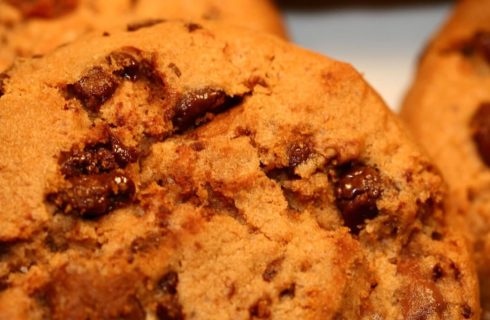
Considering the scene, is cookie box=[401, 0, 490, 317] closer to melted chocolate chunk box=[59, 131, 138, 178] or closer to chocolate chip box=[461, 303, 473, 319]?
chocolate chip box=[461, 303, 473, 319]

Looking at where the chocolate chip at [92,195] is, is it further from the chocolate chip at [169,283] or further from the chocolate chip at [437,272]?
the chocolate chip at [437,272]

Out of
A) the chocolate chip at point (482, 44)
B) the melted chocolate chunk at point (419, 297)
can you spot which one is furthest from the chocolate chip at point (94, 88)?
the chocolate chip at point (482, 44)

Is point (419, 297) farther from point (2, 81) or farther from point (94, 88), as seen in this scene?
point (2, 81)

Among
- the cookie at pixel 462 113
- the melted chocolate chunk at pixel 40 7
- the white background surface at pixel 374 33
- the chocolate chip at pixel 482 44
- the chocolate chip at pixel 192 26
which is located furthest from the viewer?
the white background surface at pixel 374 33

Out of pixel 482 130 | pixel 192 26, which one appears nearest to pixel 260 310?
pixel 192 26

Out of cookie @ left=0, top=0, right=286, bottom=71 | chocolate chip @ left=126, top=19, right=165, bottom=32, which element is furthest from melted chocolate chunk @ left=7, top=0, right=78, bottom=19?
chocolate chip @ left=126, top=19, right=165, bottom=32

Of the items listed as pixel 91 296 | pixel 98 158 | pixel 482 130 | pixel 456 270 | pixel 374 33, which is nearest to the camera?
pixel 91 296
